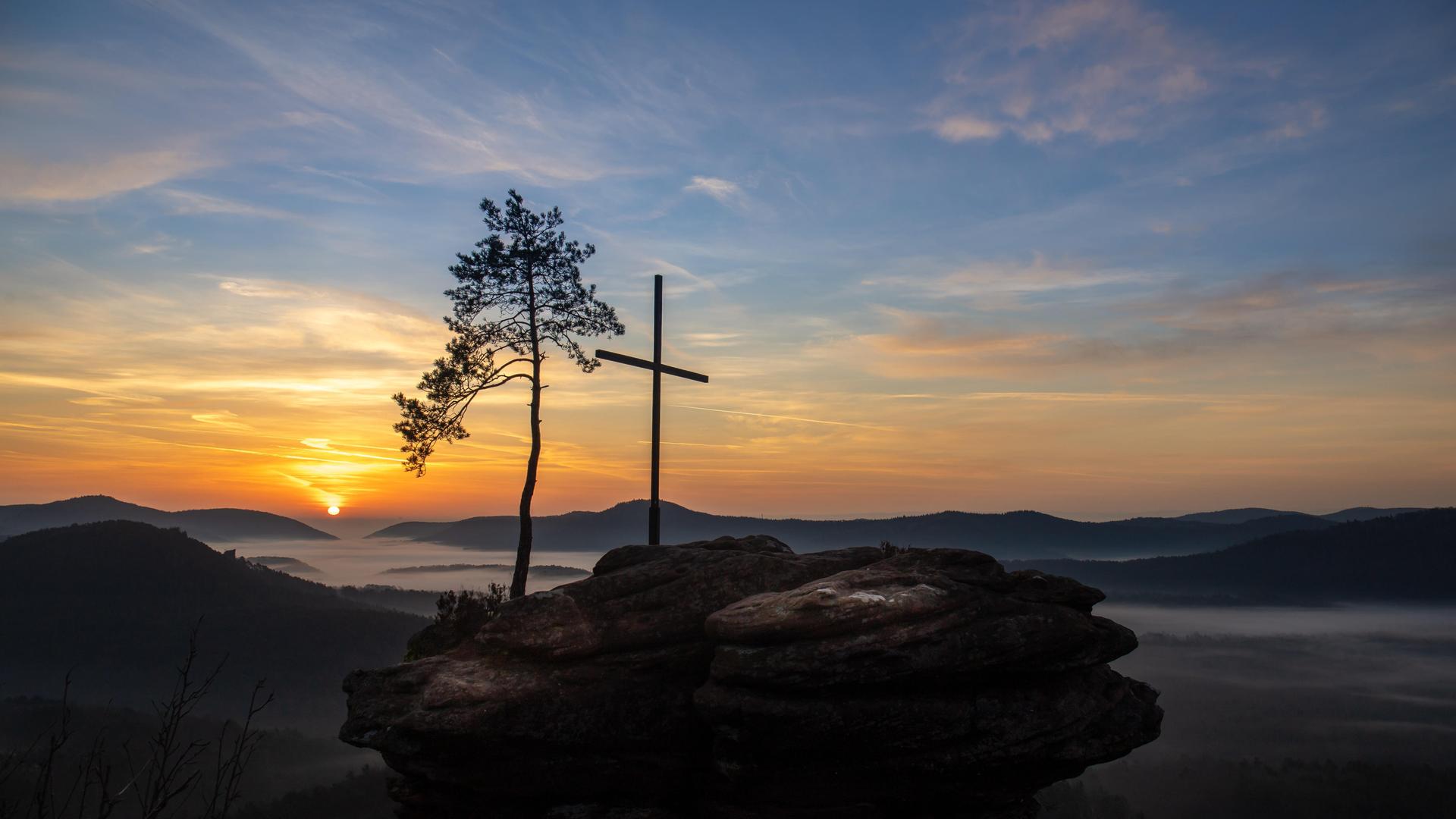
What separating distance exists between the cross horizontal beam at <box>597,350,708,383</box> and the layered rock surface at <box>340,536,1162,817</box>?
9.86m

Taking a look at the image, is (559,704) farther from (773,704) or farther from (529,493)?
(529,493)

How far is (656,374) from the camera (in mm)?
28625

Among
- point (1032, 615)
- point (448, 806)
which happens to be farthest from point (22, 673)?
point (1032, 615)

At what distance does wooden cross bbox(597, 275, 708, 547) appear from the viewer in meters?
27.4

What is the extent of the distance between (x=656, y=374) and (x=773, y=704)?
14.2 meters

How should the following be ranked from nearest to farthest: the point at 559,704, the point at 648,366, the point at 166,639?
the point at 559,704 < the point at 648,366 < the point at 166,639

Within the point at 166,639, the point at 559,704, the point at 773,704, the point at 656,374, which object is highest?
the point at 656,374

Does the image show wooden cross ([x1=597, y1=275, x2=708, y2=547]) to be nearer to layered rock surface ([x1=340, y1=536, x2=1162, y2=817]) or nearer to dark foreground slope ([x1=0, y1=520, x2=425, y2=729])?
layered rock surface ([x1=340, y1=536, x2=1162, y2=817])

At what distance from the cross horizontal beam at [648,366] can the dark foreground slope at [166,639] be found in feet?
505

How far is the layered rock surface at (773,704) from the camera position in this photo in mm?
17469

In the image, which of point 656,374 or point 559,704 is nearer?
point 559,704

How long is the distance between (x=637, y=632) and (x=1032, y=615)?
9.57 m

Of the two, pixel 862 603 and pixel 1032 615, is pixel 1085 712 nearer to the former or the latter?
pixel 1032 615

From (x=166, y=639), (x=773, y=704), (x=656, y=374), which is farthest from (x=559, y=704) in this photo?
(x=166, y=639)
